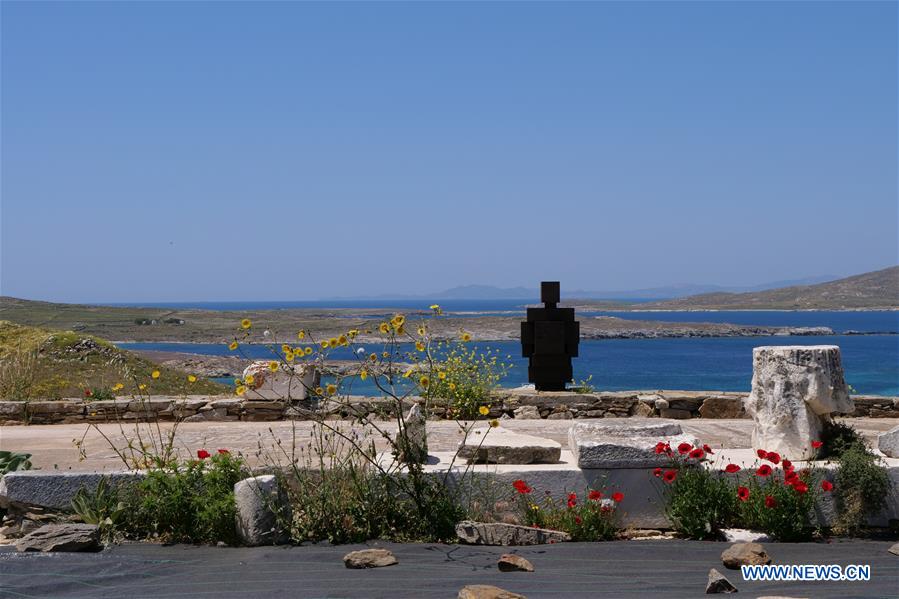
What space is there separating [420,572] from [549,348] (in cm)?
692

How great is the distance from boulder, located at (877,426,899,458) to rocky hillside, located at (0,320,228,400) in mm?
8463

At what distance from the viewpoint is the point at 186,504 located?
6.16 m

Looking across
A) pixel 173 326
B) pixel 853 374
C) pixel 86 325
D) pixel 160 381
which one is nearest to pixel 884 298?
pixel 853 374

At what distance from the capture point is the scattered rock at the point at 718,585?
4848 mm

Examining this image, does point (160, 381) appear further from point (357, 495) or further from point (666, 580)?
point (666, 580)

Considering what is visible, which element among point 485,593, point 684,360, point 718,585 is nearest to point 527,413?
point 718,585

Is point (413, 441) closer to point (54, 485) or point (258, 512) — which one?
point (258, 512)

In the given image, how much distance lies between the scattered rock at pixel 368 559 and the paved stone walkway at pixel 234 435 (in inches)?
108

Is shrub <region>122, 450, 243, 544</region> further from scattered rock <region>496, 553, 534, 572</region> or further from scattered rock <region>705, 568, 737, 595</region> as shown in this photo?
scattered rock <region>705, 568, 737, 595</region>

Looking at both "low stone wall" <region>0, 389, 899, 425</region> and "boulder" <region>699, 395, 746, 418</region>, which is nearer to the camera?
"boulder" <region>699, 395, 746, 418</region>

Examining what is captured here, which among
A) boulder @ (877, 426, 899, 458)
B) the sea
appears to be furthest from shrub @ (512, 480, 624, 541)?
the sea

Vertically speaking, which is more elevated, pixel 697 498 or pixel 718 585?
pixel 697 498

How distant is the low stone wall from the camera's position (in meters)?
11.1

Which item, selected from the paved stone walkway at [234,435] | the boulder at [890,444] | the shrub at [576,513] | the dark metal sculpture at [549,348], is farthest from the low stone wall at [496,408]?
the shrub at [576,513]
